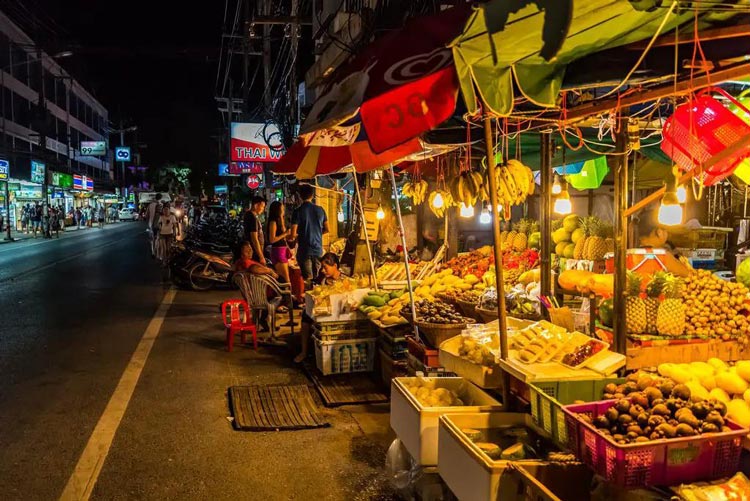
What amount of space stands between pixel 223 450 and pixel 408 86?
12.2ft

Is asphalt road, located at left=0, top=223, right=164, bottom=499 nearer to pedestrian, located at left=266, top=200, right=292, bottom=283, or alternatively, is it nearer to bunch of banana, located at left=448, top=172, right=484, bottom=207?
pedestrian, located at left=266, top=200, right=292, bottom=283

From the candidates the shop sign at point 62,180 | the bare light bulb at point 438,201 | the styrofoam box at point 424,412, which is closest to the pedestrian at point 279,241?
the bare light bulb at point 438,201

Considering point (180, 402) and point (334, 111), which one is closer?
point (334, 111)

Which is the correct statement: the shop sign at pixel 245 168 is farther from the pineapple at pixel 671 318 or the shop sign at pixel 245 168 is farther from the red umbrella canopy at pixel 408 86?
the red umbrella canopy at pixel 408 86

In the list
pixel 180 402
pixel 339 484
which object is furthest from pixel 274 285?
pixel 339 484

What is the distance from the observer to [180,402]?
6602mm

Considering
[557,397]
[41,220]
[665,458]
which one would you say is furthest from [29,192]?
[665,458]

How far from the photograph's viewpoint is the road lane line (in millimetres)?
4570

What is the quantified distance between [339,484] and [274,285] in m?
4.87

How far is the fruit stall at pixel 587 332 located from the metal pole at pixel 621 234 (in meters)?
0.01

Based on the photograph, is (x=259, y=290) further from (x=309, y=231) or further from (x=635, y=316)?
(x=635, y=316)

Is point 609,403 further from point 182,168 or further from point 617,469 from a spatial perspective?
point 182,168

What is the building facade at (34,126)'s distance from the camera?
37.0 meters

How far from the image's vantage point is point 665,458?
2846 mm
